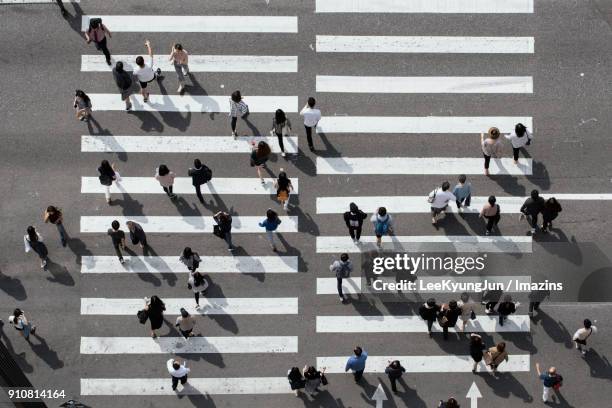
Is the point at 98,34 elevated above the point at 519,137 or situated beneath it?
elevated above

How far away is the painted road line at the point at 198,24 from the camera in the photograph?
28469 millimetres

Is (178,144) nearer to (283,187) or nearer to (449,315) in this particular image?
(283,187)

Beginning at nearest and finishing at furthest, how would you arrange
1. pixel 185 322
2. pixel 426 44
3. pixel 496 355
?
pixel 496 355 → pixel 185 322 → pixel 426 44

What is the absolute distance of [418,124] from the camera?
27.4 meters

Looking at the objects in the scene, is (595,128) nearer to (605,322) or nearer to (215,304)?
(605,322)

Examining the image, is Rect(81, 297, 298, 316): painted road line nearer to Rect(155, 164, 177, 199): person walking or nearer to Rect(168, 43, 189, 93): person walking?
Rect(155, 164, 177, 199): person walking

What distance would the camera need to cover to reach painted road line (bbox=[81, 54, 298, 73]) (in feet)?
92.2

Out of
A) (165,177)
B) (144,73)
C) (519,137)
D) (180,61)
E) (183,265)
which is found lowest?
(183,265)

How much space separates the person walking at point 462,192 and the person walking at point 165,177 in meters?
7.37

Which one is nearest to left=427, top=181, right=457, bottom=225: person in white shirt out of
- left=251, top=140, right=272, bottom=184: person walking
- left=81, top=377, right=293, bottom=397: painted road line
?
left=251, top=140, right=272, bottom=184: person walking

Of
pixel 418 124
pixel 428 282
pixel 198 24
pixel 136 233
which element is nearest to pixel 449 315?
pixel 428 282

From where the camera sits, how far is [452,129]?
27.4 meters

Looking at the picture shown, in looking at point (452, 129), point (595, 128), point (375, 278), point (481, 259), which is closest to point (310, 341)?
point (375, 278)

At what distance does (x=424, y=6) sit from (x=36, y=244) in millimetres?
12712
